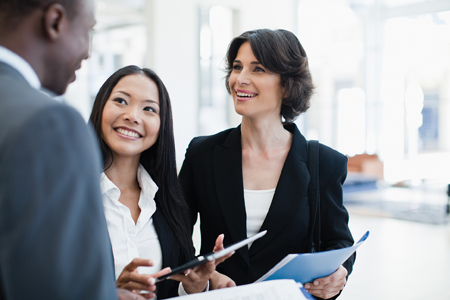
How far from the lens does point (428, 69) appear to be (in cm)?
1002

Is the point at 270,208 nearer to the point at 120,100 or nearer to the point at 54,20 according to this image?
the point at 120,100

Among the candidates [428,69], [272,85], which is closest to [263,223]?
[272,85]

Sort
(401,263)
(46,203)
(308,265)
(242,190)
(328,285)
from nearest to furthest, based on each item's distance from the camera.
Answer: (46,203)
(308,265)
(328,285)
(242,190)
(401,263)

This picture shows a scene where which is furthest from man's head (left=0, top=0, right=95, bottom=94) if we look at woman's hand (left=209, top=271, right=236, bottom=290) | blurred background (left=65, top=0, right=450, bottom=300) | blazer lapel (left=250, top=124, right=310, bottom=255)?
blurred background (left=65, top=0, right=450, bottom=300)

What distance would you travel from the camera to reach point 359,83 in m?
11.4

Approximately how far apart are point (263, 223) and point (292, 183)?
22 centimetres

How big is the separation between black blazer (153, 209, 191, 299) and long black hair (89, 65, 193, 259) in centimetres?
2

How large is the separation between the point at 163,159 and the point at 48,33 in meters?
1.23

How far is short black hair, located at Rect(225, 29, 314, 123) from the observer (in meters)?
1.99

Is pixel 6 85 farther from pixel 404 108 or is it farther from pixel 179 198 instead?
pixel 404 108

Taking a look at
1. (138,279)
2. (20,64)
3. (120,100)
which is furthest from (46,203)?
→ (120,100)

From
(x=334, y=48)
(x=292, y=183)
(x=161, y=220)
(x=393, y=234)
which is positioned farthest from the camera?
(x=334, y=48)

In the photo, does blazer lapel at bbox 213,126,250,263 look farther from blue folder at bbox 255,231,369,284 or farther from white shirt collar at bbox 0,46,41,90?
white shirt collar at bbox 0,46,41,90

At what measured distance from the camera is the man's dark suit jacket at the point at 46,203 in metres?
0.59
